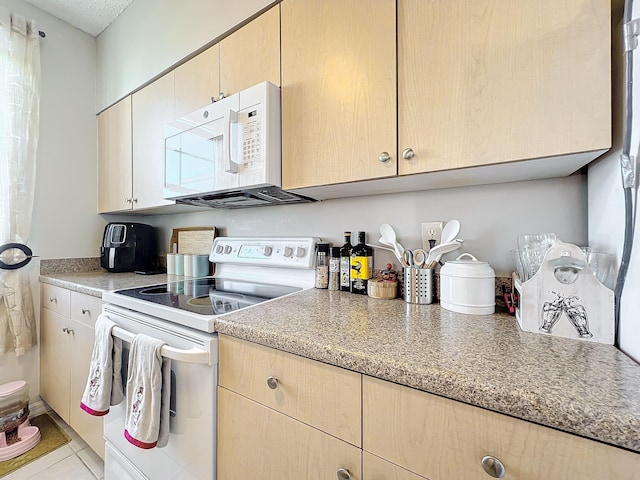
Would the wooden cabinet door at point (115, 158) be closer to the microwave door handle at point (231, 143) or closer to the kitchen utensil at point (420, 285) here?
the microwave door handle at point (231, 143)

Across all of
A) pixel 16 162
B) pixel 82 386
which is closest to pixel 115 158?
pixel 16 162

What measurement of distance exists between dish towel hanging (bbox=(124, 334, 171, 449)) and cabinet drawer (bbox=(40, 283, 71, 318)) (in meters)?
1.03

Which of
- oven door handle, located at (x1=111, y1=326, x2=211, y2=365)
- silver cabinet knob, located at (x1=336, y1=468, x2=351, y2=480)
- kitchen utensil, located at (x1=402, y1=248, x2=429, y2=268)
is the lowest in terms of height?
silver cabinet knob, located at (x1=336, y1=468, x2=351, y2=480)

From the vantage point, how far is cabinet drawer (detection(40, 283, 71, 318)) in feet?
5.14

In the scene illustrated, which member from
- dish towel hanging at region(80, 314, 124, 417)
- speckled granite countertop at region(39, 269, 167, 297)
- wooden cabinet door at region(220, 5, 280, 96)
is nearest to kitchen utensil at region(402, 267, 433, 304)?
wooden cabinet door at region(220, 5, 280, 96)

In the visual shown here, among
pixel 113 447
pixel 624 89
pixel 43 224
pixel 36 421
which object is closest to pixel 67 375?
pixel 36 421

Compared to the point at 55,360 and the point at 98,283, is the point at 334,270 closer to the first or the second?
the point at 98,283

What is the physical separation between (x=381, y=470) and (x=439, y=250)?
2.23ft

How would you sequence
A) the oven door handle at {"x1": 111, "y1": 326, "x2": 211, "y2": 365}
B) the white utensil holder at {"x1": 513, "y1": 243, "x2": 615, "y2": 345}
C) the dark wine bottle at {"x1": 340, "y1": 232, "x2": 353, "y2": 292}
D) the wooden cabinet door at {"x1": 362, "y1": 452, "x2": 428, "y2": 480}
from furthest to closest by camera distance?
the dark wine bottle at {"x1": 340, "y1": 232, "x2": 353, "y2": 292} < the oven door handle at {"x1": 111, "y1": 326, "x2": 211, "y2": 365} < the white utensil holder at {"x1": 513, "y1": 243, "x2": 615, "y2": 345} < the wooden cabinet door at {"x1": 362, "y1": 452, "x2": 428, "y2": 480}

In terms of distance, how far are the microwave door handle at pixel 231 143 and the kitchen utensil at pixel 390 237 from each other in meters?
0.65

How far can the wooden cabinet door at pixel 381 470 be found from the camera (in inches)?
20.5

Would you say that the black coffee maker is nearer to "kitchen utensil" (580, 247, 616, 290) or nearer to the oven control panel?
the oven control panel

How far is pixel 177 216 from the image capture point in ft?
6.60

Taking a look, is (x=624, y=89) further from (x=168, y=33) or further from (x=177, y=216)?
(x=177, y=216)
